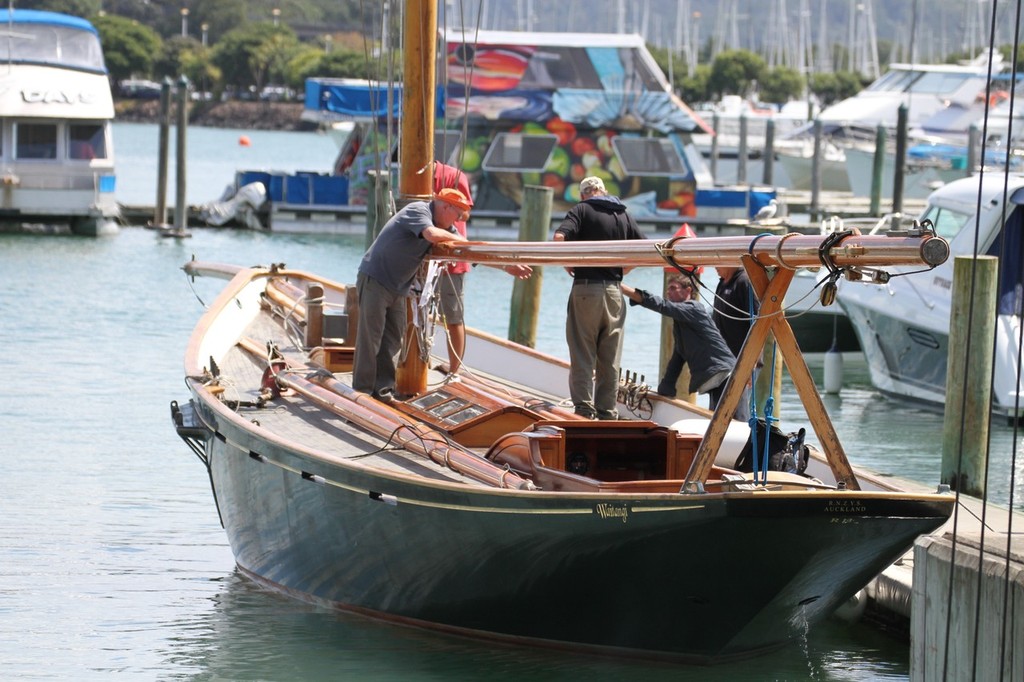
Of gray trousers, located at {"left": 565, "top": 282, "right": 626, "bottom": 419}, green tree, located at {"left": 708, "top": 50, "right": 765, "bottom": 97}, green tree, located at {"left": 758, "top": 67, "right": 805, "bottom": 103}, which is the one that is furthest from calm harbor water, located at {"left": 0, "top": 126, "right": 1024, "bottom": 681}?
green tree, located at {"left": 758, "top": 67, "right": 805, "bottom": 103}

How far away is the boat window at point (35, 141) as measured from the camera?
1195 inches

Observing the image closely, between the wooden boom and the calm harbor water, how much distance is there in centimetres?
151

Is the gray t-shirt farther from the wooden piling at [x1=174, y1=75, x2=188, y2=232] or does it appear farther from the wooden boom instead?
the wooden piling at [x1=174, y1=75, x2=188, y2=232]

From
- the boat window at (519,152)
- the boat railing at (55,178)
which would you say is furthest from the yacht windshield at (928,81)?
the boat railing at (55,178)

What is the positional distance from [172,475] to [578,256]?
6307 mm

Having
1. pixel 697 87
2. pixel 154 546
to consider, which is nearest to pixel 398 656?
pixel 154 546

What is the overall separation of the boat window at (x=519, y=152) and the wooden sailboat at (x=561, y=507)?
2324 cm

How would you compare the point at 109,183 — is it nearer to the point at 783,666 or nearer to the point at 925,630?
the point at 783,666

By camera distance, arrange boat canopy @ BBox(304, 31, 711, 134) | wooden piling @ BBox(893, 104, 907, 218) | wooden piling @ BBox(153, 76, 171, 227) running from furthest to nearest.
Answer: boat canopy @ BBox(304, 31, 711, 134), wooden piling @ BBox(893, 104, 907, 218), wooden piling @ BBox(153, 76, 171, 227)

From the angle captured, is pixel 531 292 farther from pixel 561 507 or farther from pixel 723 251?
pixel 723 251

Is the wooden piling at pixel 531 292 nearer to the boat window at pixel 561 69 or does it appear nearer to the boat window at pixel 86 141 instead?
the boat window at pixel 86 141

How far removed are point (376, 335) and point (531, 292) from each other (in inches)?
210

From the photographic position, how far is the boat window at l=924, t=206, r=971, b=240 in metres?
17.4

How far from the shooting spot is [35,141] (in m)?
30.6
